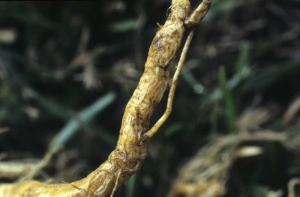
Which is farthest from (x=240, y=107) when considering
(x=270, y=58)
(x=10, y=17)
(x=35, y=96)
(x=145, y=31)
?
(x=10, y=17)

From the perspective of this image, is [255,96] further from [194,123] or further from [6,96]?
[6,96]

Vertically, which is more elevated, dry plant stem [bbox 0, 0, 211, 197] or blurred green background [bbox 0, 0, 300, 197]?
blurred green background [bbox 0, 0, 300, 197]

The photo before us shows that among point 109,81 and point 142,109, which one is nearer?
point 142,109

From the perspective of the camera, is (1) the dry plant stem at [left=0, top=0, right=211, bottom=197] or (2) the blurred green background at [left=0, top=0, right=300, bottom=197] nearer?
(1) the dry plant stem at [left=0, top=0, right=211, bottom=197]

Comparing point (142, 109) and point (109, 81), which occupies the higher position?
point (109, 81)

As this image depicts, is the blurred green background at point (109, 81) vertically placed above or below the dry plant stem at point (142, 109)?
above
